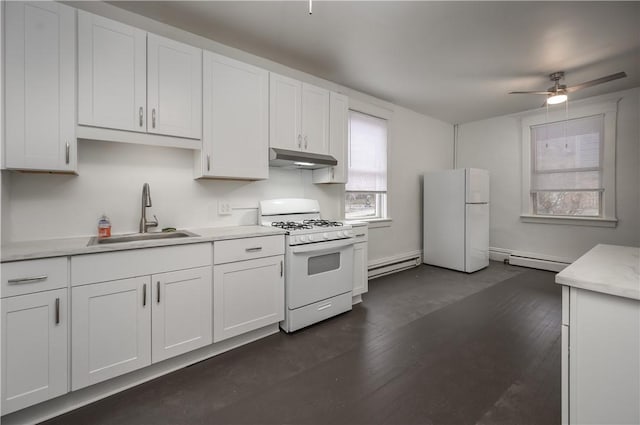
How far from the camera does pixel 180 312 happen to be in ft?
6.31

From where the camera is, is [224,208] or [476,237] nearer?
[224,208]

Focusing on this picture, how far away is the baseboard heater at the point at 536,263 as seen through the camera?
4419mm

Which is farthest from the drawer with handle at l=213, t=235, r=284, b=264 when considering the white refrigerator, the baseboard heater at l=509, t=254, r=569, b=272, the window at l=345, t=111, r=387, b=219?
the baseboard heater at l=509, t=254, r=569, b=272

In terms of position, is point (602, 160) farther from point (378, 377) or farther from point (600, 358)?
point (378, 377)

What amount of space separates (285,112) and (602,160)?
4.79 metres

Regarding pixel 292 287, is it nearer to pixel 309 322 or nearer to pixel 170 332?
pixel 309 322

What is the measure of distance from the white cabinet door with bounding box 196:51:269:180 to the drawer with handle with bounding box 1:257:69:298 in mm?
1134

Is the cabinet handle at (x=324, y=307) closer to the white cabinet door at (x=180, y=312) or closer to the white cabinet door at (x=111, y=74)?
the white cabinet door at (x=180, y=312)

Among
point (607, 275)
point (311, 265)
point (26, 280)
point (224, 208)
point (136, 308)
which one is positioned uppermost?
point (224, 208)

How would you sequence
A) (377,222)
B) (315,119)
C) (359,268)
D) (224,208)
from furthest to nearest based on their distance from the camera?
1. (377,222)
2. (359,268)
3. (315,119)
4. (224,208)

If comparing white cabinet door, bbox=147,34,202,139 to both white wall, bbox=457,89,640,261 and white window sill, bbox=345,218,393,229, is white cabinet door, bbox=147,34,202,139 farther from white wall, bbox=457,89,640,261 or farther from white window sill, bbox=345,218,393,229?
white wall, bbox=457,89,640,261

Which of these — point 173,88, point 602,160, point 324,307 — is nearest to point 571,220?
point 602,160

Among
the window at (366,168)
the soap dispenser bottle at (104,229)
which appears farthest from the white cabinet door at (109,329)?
the window at (366,168)

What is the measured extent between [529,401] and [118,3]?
4.09 meters
